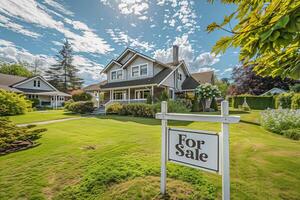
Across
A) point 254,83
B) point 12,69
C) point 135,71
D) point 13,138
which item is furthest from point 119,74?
point 12,69

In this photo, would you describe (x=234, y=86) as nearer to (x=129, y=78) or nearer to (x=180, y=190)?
(x=129, y=78)

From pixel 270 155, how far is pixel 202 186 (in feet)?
9.42

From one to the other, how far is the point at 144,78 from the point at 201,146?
19.9m

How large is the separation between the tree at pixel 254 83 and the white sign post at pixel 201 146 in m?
33.5

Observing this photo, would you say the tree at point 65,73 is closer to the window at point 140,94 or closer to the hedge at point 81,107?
the hedge at point 81,107

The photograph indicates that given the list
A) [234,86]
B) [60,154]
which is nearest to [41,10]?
[60,154]

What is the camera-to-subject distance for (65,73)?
57312 millimetres

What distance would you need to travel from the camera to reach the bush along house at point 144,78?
20953 mm

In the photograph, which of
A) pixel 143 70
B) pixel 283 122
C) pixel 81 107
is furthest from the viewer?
pixel 143 70

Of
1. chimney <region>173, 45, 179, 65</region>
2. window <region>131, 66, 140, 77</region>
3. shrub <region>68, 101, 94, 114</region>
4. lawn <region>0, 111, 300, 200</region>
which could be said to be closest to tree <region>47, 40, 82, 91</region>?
shrub <region>68, 101, 94, 114</region>

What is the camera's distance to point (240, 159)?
458cm

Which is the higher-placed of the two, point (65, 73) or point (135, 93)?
point (65, 73)

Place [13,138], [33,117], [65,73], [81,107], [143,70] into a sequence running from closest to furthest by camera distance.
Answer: [13,138], [33,117], [81,107], [143,70], [65,73]

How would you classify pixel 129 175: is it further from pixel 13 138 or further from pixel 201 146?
pixel 13 138
